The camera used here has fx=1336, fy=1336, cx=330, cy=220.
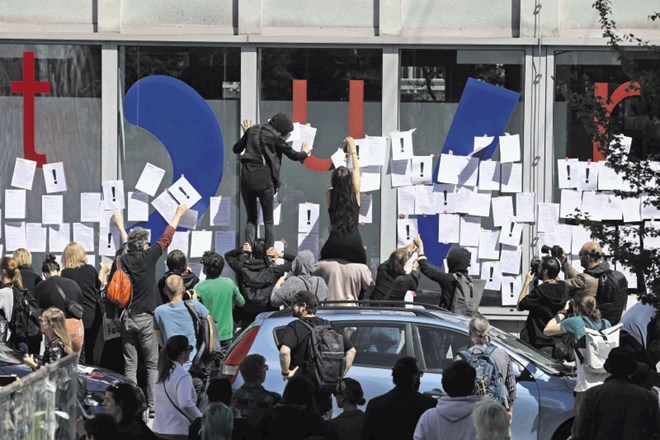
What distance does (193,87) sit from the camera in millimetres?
17000

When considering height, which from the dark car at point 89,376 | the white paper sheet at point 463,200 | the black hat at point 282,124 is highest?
the black hat at point 282,124

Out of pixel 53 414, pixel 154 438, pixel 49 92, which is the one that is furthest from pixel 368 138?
pixel 53 414

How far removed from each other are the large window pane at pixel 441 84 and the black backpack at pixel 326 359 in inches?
237

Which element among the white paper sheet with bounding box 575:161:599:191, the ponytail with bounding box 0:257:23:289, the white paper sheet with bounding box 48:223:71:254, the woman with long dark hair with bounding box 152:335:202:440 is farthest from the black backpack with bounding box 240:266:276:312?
the white paper sheet with bounding box 575:161:599:191

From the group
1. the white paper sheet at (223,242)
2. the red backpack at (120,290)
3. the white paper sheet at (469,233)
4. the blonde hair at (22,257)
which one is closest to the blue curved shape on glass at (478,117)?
the white paper sheet at (469,233)

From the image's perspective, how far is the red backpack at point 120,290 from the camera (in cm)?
1381

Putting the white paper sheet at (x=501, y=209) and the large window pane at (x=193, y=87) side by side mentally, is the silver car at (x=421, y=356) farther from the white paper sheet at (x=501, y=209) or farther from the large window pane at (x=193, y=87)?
the large window pane at (x=193, y=87)

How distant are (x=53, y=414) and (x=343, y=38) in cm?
999

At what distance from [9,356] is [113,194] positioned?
15.3 feet

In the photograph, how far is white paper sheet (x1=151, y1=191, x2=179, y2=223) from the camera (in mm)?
17016

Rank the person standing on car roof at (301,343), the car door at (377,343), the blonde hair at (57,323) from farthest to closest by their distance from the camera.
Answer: the blonde hair at (57,323) < the car door at (377,343) < the person standing on car roof at (301,343)

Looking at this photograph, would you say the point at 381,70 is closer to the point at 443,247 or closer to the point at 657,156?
the point at 443,247

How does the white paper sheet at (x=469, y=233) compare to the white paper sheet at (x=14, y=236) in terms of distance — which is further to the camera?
the white paper sheet at (x=14, y=236)

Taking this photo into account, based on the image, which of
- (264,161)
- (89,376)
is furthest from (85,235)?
(89,376)
